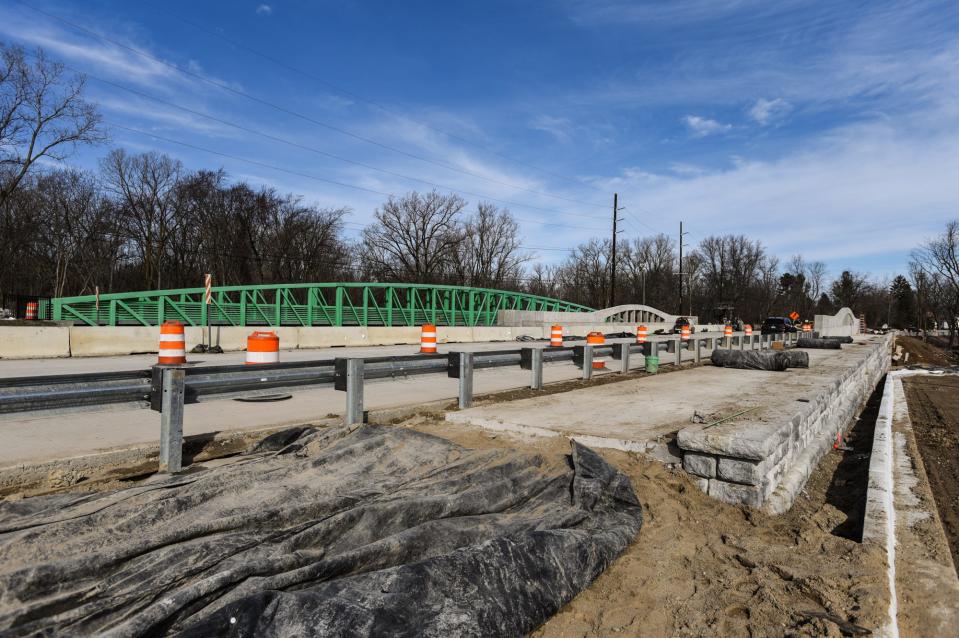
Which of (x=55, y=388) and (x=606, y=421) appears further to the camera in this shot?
(x=606, y=421)

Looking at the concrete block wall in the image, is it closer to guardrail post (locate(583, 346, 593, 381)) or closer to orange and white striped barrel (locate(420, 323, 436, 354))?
guardrail post (locate(583, 346, 593, 381))

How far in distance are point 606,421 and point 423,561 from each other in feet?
13.1

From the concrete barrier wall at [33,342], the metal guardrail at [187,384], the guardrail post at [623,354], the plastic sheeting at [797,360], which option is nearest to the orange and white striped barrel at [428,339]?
the guardrail post at [623,354]

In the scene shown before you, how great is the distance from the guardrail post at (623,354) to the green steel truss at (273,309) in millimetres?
13495

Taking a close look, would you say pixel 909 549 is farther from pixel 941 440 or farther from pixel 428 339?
pixel 428 339

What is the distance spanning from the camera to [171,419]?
14.3ft

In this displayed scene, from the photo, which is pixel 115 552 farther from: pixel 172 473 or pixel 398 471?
pixel 172 473

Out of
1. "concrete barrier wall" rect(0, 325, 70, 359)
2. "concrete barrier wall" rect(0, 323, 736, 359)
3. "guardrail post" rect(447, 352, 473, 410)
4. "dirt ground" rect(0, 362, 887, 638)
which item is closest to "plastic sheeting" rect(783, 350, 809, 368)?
"dirt ground" rect(0, 362, 887, 638)

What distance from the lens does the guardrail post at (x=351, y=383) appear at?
5.51 metres

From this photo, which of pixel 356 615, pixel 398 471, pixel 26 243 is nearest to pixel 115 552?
pixel 356 615

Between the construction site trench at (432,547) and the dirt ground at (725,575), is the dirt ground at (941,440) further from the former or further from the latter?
the dirt ground at (725,575)

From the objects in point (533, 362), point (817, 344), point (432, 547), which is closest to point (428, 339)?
point (533, 362)

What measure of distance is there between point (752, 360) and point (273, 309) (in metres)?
25.4

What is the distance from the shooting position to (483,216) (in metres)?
67.2
